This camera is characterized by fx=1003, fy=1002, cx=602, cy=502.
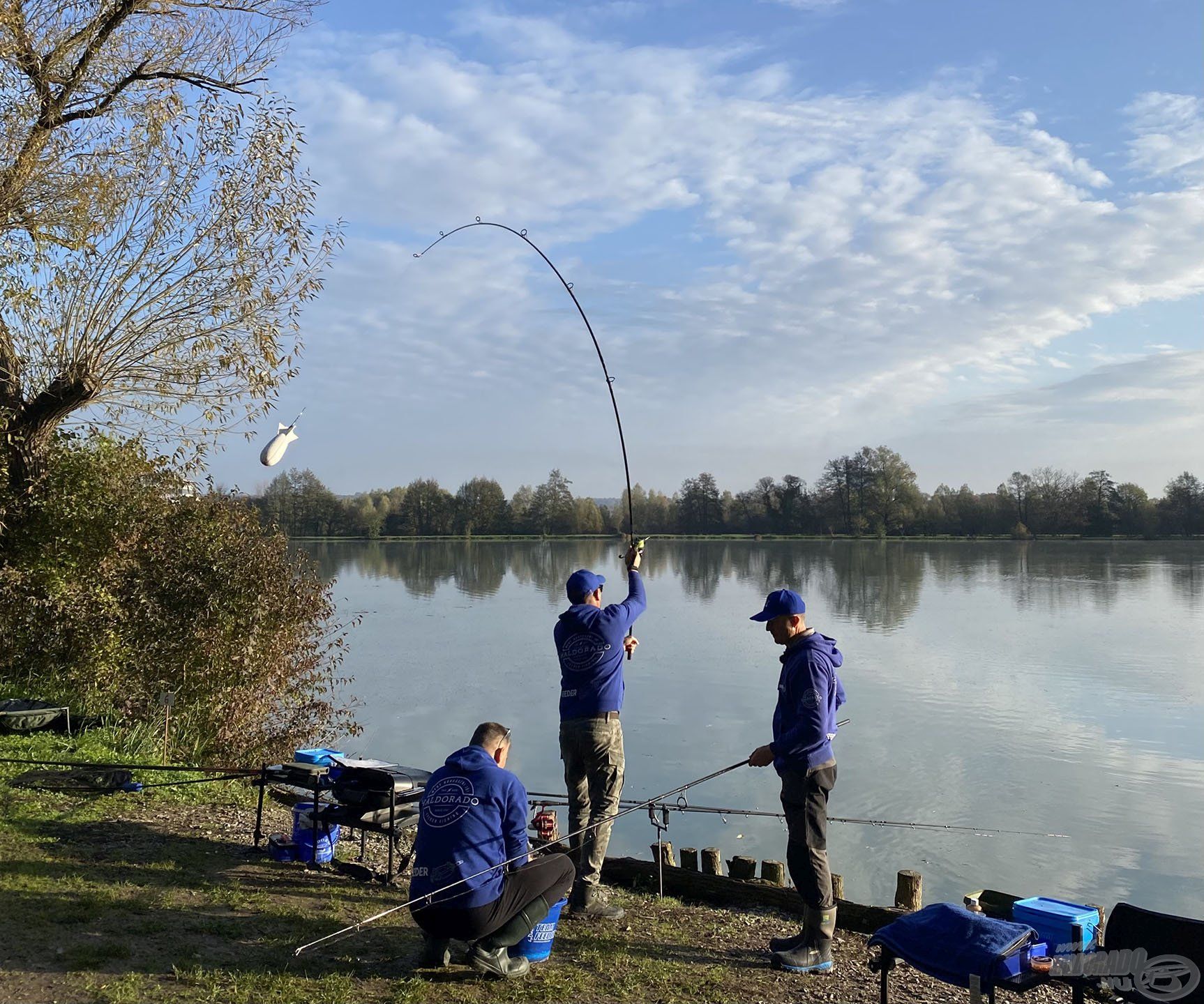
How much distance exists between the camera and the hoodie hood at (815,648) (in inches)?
183

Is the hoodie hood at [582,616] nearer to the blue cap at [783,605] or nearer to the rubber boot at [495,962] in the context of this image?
the blue cap at [783,605]

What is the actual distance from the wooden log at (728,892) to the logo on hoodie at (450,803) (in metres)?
2.48

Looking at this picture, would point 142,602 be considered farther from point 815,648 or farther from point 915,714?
point 915,714

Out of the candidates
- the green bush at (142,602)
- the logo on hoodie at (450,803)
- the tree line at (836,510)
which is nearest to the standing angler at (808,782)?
the logo on hoodie at (450,803)

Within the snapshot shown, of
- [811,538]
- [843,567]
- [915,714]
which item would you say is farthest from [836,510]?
[915,714]

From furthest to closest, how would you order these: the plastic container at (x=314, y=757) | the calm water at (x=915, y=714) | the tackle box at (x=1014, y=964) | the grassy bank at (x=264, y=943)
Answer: the calm water at (x=915, y=714), the plastic container at (x=314, y=757), the grassy bank at (x=264, y=943), the tackle box at (x=1014, y=964)

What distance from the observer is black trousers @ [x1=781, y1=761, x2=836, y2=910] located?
4.51 metres

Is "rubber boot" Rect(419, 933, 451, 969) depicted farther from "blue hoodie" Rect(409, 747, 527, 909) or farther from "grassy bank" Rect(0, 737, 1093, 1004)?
"blue hoodie" Rect(409, 747, 527, 909)

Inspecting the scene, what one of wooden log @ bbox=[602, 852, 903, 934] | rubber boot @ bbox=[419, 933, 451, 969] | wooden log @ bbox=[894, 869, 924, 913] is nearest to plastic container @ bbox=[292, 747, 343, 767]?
wooden log @ bbox=[602, 852, 903, 934]

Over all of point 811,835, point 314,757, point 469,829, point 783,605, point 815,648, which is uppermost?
point 783,605

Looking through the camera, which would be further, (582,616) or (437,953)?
(582,616)

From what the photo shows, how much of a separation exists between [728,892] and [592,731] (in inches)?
67.6

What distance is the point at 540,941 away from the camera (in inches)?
173

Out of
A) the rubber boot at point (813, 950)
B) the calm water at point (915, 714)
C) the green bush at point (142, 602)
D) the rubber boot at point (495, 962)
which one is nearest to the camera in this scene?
the rubber boot at point (495, 962)
